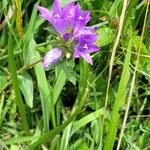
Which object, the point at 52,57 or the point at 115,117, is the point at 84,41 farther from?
the point at 115,117

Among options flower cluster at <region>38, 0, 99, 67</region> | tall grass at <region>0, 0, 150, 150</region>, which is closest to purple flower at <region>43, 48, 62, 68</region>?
flower cluster at <region>38, 0, 99, 67</region>

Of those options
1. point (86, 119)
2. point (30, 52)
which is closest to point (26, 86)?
point (30, 52)

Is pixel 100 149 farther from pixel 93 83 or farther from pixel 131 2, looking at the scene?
pixel 131 2

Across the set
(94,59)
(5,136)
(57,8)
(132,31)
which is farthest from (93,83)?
(57,8)

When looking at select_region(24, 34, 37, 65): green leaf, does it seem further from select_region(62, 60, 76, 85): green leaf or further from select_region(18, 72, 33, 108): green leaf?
select_region(62, 60, 76, 85): green leaf

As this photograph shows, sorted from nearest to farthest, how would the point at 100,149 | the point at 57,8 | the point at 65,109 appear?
the point at 57,8 < the point at 100,149 < the point at 65,109

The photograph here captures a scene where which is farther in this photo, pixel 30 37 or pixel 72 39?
pixel 30 37

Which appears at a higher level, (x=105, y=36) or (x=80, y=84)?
(x=105, y=36)

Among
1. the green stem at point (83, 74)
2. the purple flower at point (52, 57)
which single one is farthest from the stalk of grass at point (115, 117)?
the purple flower at point (52, 57)
